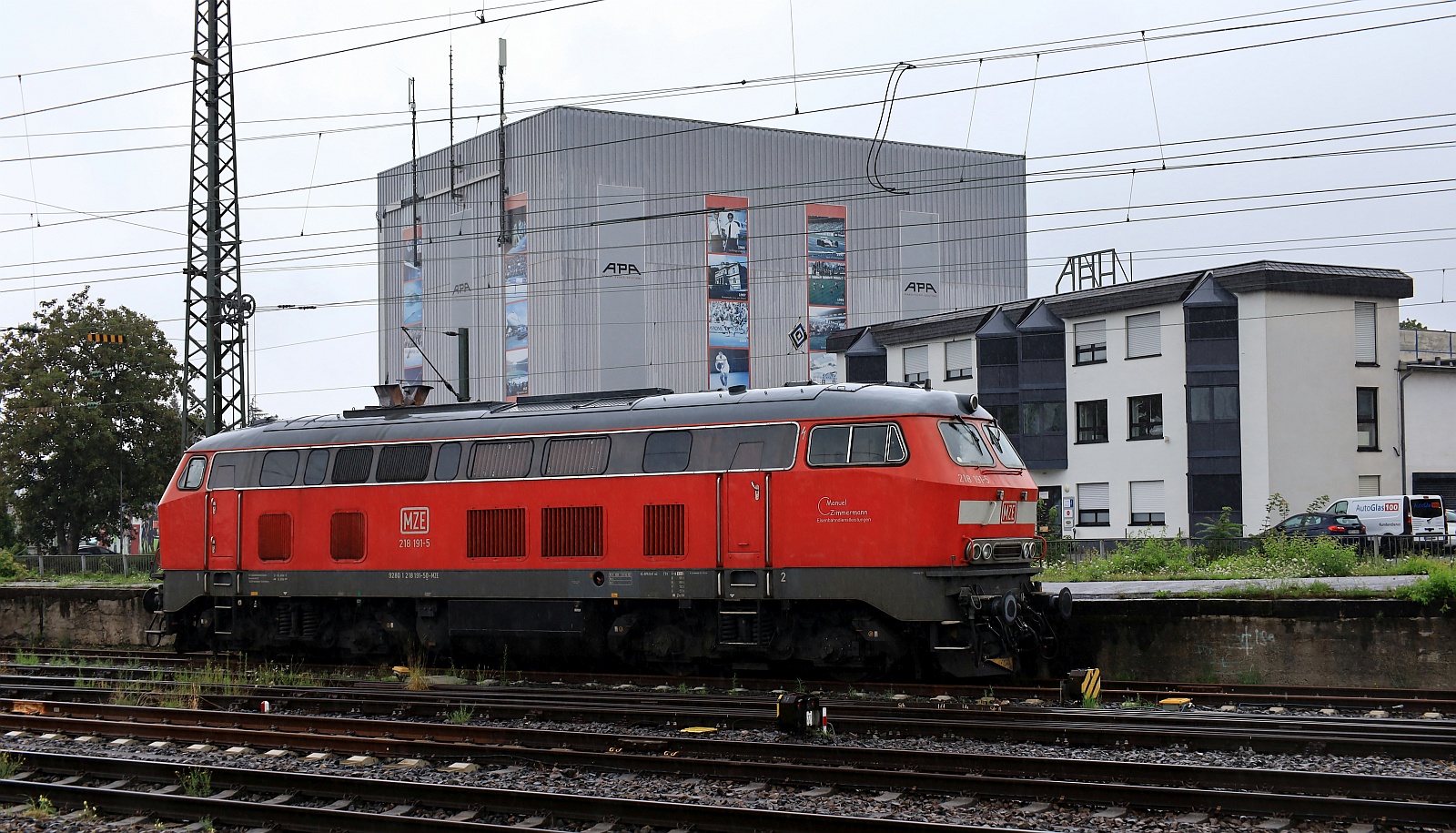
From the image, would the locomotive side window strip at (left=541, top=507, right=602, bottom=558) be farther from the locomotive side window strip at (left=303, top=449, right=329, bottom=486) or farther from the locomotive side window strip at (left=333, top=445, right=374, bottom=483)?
the locomotive side window strip at (left=303, top=449, right=329, bottom=486)

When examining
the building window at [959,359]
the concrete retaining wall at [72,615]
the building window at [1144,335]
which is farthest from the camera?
the building window at [959,359]

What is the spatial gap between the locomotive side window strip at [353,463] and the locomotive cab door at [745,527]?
6.10 metres

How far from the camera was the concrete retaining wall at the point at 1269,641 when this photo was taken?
610 inches

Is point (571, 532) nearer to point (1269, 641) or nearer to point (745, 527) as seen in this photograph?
point (745, 527)

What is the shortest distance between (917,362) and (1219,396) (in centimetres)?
1275

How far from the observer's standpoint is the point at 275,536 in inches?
780

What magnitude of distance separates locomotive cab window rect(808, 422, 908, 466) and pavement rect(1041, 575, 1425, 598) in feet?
16.1

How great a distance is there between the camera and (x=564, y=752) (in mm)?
11016

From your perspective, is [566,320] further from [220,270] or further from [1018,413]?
[220,270]

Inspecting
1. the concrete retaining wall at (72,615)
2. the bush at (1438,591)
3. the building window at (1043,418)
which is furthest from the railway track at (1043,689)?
the building window at (1043,418)

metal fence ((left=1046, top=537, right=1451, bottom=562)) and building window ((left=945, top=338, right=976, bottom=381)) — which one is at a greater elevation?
building window ((left=945, top=338, right=976, bottom=381))

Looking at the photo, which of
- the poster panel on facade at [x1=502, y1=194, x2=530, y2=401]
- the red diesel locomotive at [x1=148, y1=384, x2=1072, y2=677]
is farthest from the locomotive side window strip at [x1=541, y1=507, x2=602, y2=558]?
the poster panel on facade at [x1=502, y1=194, x2=530, y2=401]

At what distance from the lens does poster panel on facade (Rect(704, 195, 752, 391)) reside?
204 ft

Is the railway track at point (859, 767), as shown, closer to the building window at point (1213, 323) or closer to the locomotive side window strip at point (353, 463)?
the locomotive side window strip at point (353, 463)
